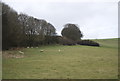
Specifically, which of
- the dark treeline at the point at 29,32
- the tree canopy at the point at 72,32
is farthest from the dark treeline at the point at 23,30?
the tree canopy at the point at 72,32

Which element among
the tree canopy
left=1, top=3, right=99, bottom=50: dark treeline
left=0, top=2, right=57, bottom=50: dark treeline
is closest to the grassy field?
left=0, top=2, right=57, bottom=50: dark treeline

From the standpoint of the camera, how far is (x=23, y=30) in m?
28.4

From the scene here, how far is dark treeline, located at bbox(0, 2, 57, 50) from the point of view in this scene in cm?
1961

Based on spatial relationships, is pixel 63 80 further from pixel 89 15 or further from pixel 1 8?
pixel 89 15

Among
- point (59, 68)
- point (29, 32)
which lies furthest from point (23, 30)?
point (59, 68)

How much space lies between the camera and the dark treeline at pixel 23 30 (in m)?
19.6

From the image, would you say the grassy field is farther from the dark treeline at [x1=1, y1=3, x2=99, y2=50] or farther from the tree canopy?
the tree canopy

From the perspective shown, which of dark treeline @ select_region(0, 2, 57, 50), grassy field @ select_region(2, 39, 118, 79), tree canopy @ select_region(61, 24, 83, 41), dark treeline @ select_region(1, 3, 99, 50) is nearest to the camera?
grassy field @ select_region(2, 39, 118, 79)

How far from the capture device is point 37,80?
5.97m

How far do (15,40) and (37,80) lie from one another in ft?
59.6

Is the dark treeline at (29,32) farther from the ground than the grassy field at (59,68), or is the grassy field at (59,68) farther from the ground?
the dark treeline at (29,32)

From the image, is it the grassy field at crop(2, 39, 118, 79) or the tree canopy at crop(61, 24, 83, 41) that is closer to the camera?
the grassy field at crop(2, 39, 118, 79)

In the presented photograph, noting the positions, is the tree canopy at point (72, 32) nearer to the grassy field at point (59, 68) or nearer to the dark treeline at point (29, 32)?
the dark treeline at point (29, 32)

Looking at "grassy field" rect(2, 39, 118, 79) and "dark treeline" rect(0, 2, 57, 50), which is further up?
"dark treeline" rect(0, 2, 57, 50)
